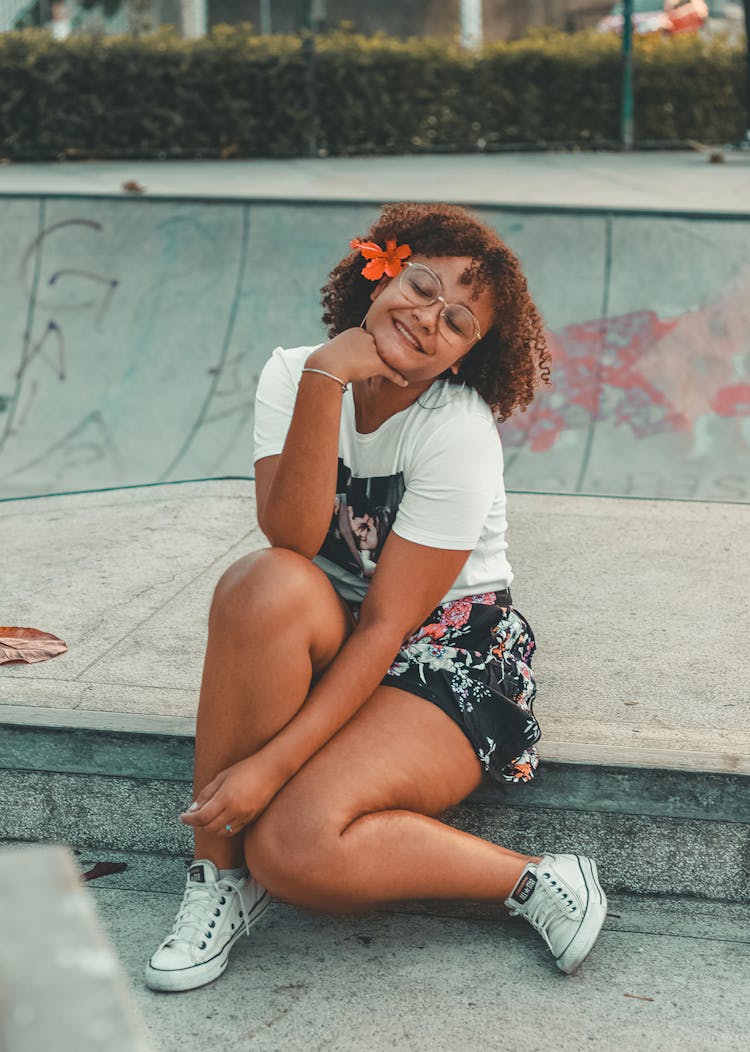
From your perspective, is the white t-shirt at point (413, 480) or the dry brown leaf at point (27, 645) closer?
the white t-shirt at point (413, 480)

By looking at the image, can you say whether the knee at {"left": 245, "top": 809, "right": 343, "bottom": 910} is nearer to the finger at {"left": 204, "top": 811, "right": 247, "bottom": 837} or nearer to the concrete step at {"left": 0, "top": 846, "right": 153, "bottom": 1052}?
the finger at {"left": 204, "top": 811, "right": 247, "bottom": 837}

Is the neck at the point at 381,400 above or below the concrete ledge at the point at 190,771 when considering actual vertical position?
above

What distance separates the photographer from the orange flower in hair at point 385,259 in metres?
2.47

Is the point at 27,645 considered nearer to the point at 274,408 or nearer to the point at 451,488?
the point at 274,408

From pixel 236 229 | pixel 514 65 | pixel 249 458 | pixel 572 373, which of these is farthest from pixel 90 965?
pixel 514 65

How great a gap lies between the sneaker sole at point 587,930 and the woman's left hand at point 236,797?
617 mm

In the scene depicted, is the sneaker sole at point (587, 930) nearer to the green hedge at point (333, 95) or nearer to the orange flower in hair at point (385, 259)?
the orange flower in hair at point (385, 259)

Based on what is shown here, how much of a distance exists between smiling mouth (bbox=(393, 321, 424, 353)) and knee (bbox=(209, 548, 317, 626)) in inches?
18.2

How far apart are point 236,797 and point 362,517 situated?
0.66 m

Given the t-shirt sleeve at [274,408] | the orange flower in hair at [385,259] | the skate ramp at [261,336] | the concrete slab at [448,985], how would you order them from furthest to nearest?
1. the skate ramp at [261,336]
2. the t-shirt sleeve at [274,408]
3. the orange flower in hair at [385,259]
4. the concrete slab at [448,985]

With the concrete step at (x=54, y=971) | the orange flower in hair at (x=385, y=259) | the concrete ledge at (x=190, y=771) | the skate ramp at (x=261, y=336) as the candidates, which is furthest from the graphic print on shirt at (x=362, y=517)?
the skate ramp at (x=261, y=336)

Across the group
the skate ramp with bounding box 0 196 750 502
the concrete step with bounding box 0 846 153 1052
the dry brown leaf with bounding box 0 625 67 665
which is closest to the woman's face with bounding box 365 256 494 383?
the dry brown leaf with bounding box 0 625 67 665

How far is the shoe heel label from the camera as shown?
238cm

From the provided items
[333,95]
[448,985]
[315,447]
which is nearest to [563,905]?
[448,985]
